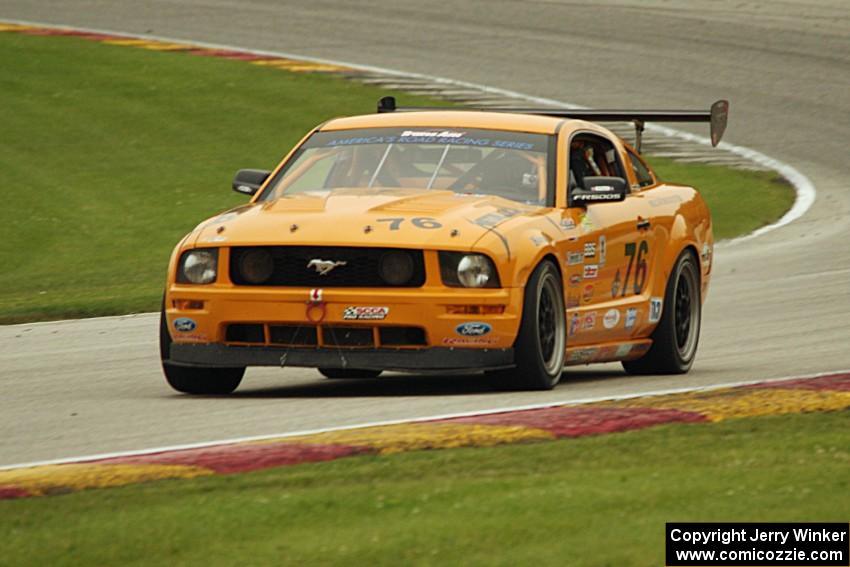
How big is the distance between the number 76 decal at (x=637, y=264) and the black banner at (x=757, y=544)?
15.4ft

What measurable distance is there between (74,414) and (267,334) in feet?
3.29

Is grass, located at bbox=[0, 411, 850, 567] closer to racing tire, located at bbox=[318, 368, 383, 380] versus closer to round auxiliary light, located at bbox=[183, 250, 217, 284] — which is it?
round auxiliary light, located at bbox=[183, 250, 217, 284]

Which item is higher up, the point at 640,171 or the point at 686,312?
the point at 640,171

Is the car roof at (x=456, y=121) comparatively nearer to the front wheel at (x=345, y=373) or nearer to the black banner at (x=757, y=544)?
the front wheel at (x=345, y=373)

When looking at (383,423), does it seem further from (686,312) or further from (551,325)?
(686,312)

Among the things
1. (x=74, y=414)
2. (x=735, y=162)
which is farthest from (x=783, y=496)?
(x=735, y=162)

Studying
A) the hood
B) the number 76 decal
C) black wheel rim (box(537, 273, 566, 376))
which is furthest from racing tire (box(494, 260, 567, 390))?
the number 76 decal

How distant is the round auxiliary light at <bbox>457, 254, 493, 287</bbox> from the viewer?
29.9 feet

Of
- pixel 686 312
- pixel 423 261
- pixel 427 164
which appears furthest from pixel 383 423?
pixel 686 312

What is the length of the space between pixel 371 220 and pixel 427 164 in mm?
1102

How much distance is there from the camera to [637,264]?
10.8m

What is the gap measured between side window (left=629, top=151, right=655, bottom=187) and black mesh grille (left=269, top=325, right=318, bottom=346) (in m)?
3.04

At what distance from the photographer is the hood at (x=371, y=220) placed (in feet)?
30.0

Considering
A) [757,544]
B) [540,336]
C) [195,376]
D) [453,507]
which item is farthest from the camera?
[195,376]
